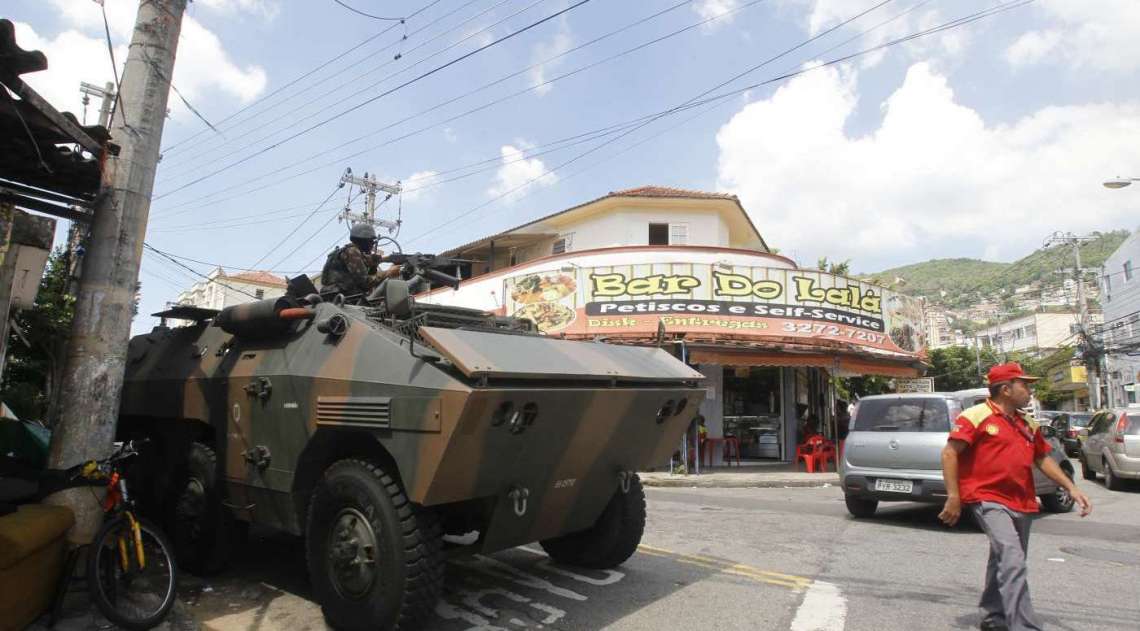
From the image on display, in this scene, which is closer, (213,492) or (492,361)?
(492,361)

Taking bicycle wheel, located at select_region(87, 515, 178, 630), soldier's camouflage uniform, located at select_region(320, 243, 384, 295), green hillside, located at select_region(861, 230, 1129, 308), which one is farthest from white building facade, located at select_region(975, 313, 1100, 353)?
bicycle wheel, located at select_region(87, 515, 178, 630)

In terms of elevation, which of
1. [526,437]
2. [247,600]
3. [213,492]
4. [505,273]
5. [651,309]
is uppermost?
[505,273]

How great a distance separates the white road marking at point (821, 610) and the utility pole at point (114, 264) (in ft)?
14.1

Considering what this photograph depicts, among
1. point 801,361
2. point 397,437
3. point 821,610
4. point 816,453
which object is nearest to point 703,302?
point 801,361

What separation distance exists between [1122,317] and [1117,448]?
2430 cm

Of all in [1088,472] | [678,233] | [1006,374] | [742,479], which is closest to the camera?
[1006,374]

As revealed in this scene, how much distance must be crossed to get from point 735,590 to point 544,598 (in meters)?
1.34

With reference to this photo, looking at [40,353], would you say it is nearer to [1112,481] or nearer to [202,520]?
[202,520]

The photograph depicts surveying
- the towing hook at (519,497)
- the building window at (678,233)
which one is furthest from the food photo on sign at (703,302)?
the towing hook at (519,497)

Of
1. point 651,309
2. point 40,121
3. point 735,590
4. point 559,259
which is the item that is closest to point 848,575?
point 735,590

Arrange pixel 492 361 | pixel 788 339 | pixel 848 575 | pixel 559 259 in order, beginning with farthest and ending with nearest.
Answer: pixel 559 259 < pixel 788 339 < pixel 848 575 < pixel 492 361

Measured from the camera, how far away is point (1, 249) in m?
4.95

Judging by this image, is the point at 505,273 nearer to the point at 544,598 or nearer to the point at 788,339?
the point at 788,339

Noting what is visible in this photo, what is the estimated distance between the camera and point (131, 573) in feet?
14.5
